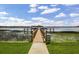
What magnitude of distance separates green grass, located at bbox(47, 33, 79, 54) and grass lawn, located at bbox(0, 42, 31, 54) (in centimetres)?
30

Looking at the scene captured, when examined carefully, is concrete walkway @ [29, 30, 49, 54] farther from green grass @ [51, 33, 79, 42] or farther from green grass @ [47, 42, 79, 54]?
green grass @ [51, 33, 79, 42]

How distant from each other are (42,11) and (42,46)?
468 millimetres

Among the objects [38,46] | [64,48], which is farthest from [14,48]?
[64,48]

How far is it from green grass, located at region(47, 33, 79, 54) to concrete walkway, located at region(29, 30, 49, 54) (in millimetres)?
69

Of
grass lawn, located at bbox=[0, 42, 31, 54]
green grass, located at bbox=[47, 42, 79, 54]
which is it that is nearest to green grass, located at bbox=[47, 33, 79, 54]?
green grass, located at bbox=[47, 42, 79, 54]

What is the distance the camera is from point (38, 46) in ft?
12.2

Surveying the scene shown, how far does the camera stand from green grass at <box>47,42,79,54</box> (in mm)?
3648

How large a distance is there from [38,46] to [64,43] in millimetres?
347

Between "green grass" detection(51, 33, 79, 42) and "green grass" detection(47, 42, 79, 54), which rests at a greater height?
"green grass" detection(51, 33, 79, 42)

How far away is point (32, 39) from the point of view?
3.74m

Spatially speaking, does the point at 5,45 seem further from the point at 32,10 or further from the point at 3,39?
the point at 32,10

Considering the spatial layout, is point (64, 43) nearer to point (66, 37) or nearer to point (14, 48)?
point (66, 37)

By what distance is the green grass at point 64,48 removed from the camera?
365cm

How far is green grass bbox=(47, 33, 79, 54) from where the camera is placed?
144 inches
